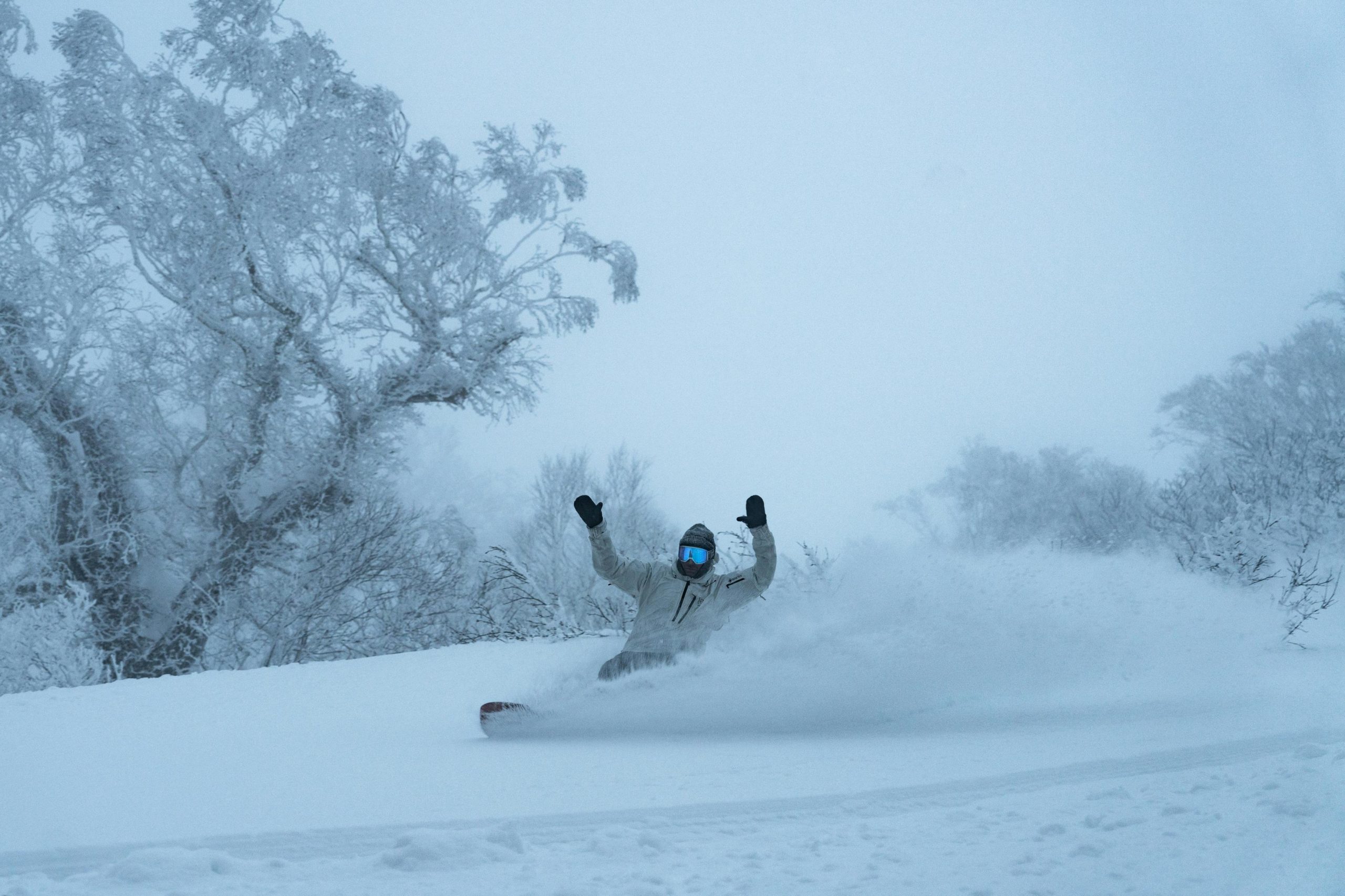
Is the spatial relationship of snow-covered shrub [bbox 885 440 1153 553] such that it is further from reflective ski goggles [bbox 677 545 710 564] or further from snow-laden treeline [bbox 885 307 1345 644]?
reflective ski goggles [bbox 677 545 710 564]

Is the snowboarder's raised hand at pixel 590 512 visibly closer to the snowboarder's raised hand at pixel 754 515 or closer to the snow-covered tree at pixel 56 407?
the snowboarder's raised hand at pixel 754 515

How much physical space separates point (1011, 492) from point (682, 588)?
32.2 m

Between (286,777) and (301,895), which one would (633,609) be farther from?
(301,895)

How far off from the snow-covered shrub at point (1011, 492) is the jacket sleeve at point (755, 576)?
72.7ft

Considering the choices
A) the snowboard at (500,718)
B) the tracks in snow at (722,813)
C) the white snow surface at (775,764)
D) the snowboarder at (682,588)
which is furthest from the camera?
the snowboarder at (682,588)

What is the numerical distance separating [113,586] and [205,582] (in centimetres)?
130

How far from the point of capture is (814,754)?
3506 millimetres

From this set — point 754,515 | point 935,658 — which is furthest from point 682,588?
point 935,658

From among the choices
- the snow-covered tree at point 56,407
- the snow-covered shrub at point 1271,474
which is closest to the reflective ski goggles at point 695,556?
the snow-covered shrub at point 1271,474

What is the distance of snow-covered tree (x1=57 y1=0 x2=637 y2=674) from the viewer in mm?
13609

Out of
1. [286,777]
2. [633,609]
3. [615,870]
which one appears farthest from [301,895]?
[633,609]

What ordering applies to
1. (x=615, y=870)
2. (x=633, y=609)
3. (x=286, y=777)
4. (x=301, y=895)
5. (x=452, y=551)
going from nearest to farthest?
(x=301, y=895) < (x=615, y=870) < (x=286, y=777) < (x=633, y=609) < (x=452, y=551)

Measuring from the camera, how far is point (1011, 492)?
1335 inches

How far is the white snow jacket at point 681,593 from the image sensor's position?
474 centimetres
